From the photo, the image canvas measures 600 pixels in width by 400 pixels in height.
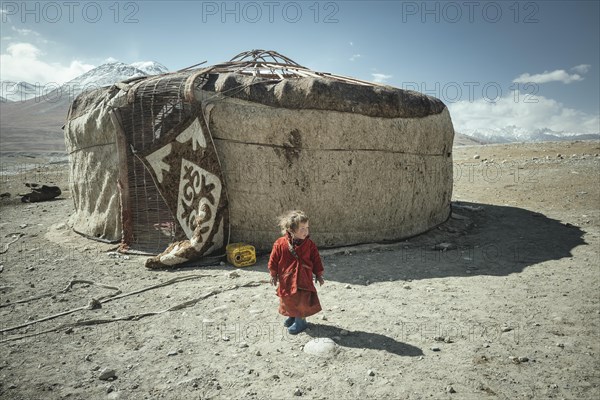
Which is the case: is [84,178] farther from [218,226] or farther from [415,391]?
[415,391]

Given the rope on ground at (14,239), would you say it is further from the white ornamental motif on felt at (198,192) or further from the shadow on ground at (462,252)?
the shadow on ground at (462,252)

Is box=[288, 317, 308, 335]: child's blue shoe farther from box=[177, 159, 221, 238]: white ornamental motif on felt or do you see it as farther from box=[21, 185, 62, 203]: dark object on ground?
box=[21, 185, 62, 203]: dark object on ground

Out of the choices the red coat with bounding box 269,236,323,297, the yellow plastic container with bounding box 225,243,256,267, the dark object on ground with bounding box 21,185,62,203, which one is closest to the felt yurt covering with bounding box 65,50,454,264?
the yellow plastic container with bounding box 225,243,256,267

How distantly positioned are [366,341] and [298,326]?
A: 1.60 feet

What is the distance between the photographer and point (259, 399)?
1961 millimetres

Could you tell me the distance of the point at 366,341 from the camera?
2.51 meters

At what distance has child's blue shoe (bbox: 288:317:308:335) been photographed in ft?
8.68

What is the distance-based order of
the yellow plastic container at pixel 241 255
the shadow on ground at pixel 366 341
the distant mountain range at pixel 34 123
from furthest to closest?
the distant mountain range at pixel 34 123 < the yellow plastic container at pixel 241 255 < the shadow on ground at pixel 366 341

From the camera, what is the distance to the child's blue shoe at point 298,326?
2645 millimetres

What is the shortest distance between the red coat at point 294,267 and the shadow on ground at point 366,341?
0.99 feet

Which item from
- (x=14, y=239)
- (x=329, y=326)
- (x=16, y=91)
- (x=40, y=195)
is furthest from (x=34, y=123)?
(x=329, y=326)

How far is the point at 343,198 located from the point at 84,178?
149 inches

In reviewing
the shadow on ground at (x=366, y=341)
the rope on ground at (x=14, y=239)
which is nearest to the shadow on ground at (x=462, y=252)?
the shadow on ground at (x=366, y=341)

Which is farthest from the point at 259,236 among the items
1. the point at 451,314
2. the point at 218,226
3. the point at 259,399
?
the point at 259,399
